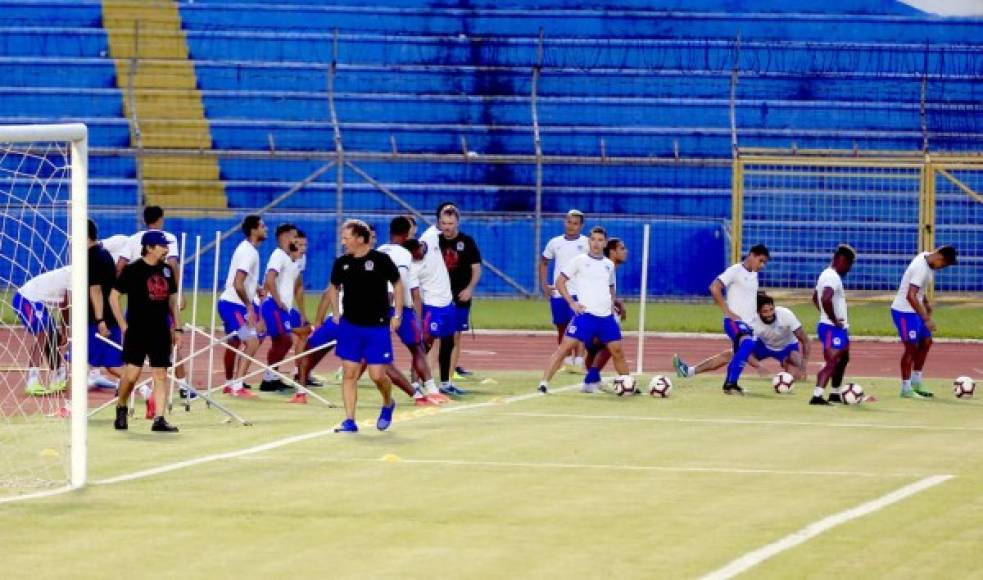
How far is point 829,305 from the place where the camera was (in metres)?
22.1

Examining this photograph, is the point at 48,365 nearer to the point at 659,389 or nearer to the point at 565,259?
the point at 659,389

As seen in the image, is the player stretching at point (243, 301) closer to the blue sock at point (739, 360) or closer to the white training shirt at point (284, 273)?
the white training shirt at point (284, 273)

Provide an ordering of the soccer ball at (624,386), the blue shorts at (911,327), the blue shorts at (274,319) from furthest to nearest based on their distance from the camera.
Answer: the blue shorts at (911,327)
the blue shorts at (274,319)
the soccer ball at (624,386)

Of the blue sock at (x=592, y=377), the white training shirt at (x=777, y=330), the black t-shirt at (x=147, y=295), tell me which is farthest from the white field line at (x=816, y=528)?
the white training shirt at (x=777, y=330)

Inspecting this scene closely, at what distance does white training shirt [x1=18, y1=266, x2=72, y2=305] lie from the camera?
2191 cm

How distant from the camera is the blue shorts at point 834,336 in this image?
72.6 ft

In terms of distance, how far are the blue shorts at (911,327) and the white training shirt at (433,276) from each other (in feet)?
16.4

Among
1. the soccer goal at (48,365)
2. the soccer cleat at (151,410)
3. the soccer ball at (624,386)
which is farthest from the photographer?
the soccer ball at (624,386)

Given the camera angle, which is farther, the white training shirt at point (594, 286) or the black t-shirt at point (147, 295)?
the white training shirt at point (594, 286)

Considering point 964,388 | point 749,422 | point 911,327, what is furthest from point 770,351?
point 749,422

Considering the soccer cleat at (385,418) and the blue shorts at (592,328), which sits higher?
the blue shorts at (592,328)

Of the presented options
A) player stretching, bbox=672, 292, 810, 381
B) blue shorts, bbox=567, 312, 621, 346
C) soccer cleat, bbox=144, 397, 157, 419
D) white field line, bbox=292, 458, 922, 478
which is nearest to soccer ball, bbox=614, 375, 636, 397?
blue shorts, bbox=567, 312, 621, 346

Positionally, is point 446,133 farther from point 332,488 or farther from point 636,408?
point 332,488

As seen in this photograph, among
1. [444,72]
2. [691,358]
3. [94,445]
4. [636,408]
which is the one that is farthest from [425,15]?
[94,445]
